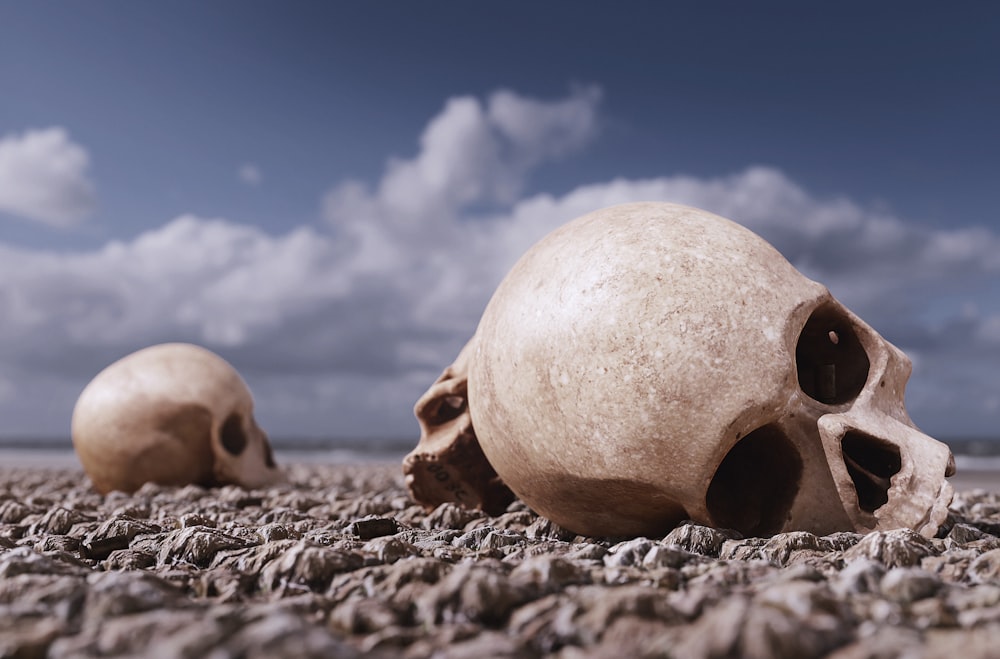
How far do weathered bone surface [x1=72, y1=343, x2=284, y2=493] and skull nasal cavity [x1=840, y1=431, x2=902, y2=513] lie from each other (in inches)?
253

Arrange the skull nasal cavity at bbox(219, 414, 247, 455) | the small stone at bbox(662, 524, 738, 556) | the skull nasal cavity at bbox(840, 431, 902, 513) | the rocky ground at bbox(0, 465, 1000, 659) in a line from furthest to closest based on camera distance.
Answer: the skull nasal cavity at bbox(219, 414, 247, 455), the skull nasal cavity at bbox(840, 431, 902, 513), the small stone at bbox(662, 524, 738, 556), the rocky ground at bbox(0, 465, 1000, 659)

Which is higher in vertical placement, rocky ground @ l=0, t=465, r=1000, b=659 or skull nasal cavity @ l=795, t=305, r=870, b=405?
skull nasal cavity @ l=795, t=305, r=870, b=405

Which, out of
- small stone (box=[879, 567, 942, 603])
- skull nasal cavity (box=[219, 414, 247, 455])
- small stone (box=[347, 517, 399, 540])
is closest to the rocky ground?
small stone (box=[879, 567, 942, 603])

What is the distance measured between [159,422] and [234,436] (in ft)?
3.65

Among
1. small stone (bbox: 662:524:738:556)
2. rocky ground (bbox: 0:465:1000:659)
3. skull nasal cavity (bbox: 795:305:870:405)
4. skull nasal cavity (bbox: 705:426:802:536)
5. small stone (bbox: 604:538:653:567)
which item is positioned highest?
skull nasal cavity (bbox: 795:305:870:405)

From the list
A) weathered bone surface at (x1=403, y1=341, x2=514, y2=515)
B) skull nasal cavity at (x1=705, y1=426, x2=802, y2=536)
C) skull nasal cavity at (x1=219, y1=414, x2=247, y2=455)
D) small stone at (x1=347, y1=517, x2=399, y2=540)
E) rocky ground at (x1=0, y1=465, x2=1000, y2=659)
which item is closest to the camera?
rocky ground at (x1=0, y1=465, x2=1000, y2=659)

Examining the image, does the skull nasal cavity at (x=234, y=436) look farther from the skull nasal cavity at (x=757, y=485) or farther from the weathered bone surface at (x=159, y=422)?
the skull nasal cavity at (x=757, y=485)

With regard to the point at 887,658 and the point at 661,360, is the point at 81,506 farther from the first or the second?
the point at 887,658

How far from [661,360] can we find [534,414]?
778mm

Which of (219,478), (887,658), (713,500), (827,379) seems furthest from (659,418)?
(219,478)

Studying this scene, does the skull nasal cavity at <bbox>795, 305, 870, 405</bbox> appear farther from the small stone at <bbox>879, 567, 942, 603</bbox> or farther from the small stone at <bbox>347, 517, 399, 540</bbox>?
the small stone at <bbox>347, 517, 399, 540</bbox>

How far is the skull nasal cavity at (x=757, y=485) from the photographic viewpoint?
4.12 meters

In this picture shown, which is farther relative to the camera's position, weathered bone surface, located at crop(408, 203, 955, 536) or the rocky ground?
weathered bone surface, located at crop(408, 203, 955, 536)

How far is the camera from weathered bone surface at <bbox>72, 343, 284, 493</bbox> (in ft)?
26.2
